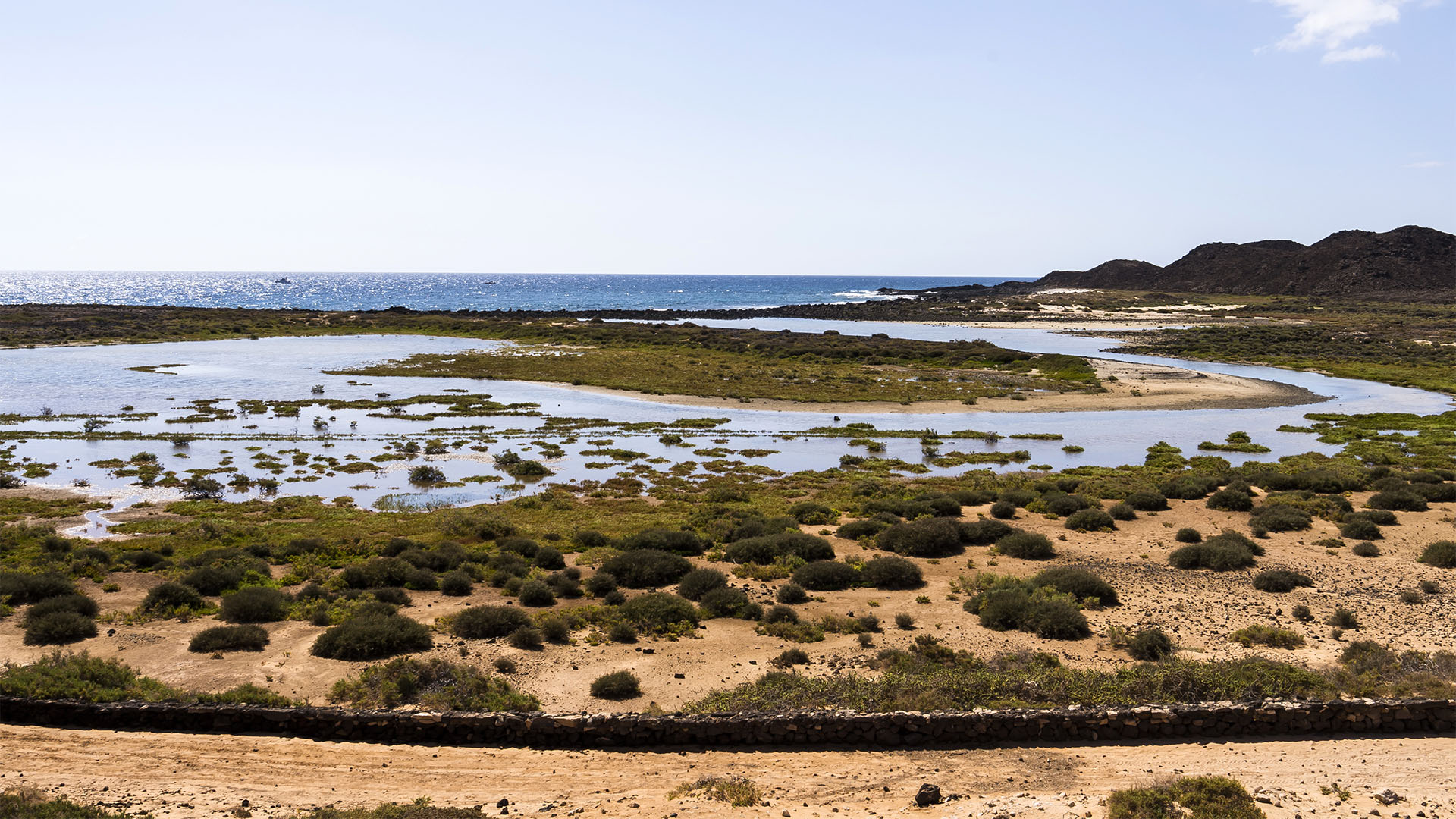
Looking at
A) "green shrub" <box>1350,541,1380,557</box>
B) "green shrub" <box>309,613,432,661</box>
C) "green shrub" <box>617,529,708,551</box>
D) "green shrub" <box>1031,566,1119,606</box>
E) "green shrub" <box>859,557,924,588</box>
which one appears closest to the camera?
"green shrub" <box>309,613,432,661</box>

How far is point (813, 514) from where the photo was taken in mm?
33938

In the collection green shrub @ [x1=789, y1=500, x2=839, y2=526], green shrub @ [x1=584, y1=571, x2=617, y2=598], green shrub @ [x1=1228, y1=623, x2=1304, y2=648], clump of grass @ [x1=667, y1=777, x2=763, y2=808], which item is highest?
clump of grass @ [x1=667, y1=777, x2=763, y2=808]

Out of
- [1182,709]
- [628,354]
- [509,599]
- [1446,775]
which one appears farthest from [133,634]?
[628,354]

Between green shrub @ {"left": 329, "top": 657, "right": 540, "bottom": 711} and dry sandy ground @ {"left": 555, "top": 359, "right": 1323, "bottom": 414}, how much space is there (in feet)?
162

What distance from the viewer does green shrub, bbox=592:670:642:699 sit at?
17656 millimetres

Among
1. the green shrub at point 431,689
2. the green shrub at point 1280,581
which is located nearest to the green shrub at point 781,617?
the green shrub at point 431,689

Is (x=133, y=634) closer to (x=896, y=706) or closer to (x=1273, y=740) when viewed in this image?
(x=896, y=706)

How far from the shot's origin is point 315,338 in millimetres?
124625

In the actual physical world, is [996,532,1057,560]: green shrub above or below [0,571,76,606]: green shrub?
below

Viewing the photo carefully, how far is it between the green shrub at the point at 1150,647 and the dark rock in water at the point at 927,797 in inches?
333

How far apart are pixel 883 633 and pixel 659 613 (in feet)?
18.9

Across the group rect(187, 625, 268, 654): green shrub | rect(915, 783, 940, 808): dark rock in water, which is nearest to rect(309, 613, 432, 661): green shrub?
rect(187, 625, 268, 654): green shrub

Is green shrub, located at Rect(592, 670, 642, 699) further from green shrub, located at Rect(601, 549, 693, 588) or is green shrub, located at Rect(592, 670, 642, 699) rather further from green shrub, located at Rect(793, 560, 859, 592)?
green shrub, located at Rect(793, 560, 859, 592)

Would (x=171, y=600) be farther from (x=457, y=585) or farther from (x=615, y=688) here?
(x=615, y=688)
